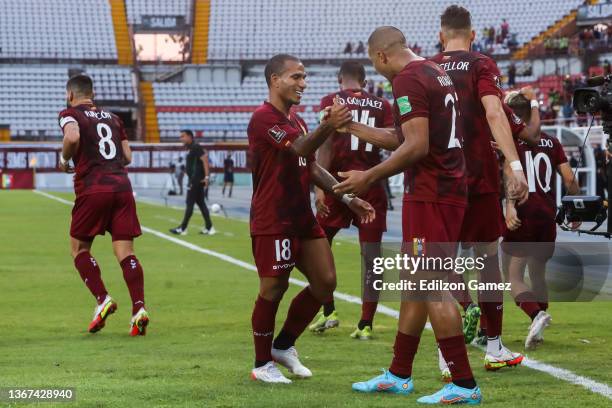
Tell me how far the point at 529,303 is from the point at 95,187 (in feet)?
12.0

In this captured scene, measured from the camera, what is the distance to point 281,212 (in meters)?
6.68

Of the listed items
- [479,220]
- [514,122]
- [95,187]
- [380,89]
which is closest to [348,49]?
[380,89]

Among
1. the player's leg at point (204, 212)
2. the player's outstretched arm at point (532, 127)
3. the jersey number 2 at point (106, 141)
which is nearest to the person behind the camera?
the player's outstretched arm at point (532, 127)

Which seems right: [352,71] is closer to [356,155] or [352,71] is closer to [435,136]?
[356,155]

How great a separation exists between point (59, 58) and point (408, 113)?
58.8 m

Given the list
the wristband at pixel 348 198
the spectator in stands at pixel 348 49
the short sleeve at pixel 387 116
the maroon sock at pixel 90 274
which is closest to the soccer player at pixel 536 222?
the short sleeve at pixel 387 116

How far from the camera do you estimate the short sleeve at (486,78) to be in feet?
21.7

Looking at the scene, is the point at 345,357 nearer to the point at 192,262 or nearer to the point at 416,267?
the point at 416,267

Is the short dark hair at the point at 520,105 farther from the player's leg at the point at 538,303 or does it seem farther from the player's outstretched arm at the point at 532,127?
the player's leg at the point at 538,303

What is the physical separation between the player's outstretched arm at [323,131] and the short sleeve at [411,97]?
0.36m

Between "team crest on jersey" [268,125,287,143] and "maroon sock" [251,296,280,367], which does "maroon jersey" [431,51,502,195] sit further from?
"maroon sock" [251,296,280,367]

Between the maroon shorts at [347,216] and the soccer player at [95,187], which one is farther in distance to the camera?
the soccer player at [95,187]

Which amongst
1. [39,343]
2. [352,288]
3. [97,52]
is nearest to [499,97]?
[39,343]

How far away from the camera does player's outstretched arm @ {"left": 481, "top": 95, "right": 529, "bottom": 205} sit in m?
5.98
